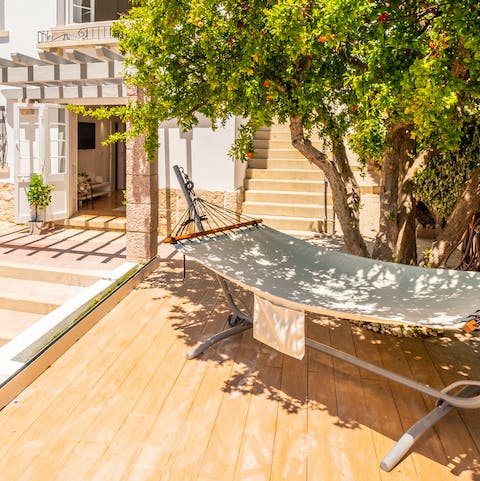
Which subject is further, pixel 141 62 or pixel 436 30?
pixel 141 62

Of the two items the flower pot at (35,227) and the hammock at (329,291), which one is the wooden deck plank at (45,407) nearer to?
the hammock at (329,291)

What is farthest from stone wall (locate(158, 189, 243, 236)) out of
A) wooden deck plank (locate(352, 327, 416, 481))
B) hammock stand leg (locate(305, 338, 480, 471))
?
hammock stand leg (locate(305, 338, 480, 471))

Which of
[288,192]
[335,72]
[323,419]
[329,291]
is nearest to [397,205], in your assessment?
[329,291]

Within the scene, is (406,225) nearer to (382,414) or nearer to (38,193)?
(382,414)

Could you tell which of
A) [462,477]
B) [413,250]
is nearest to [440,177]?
[413,250]

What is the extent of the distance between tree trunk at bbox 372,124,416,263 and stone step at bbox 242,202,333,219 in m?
4.35

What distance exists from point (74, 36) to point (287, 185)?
4.99 meters

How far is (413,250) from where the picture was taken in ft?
15.8

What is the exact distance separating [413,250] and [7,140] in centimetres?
828

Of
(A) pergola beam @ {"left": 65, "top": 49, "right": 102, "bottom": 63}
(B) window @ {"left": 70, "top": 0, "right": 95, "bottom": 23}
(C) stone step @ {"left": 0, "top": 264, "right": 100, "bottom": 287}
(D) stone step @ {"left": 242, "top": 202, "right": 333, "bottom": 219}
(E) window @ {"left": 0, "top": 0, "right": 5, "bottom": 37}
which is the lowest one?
(C) stone step @ {"left": 0, "top": 264, "right": 100, "bottom": 287}

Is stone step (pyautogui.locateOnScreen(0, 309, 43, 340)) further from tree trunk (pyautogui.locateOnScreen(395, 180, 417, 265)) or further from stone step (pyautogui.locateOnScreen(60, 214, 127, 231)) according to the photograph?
tree trunk (pyautogui.locateOnScreen(395, 180, 417, 265))

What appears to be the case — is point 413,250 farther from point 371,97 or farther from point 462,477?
point 462,477

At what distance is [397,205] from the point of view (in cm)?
475

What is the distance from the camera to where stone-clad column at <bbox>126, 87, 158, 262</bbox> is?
647 cm
